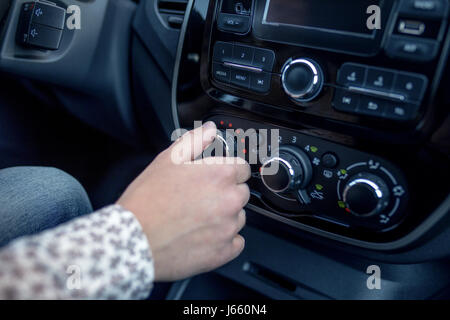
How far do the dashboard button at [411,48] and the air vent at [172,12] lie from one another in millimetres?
383

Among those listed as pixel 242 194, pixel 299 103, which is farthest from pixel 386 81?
pixel 242 194

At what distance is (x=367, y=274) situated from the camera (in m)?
0.61

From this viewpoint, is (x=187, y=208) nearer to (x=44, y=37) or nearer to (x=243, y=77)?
(x=243, y=77)

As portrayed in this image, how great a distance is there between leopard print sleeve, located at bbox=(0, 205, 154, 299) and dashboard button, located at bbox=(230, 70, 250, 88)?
27cm

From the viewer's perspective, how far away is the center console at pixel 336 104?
0.44 meters

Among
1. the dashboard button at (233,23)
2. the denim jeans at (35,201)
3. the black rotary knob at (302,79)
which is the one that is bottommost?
the denim jeans at (35,201)

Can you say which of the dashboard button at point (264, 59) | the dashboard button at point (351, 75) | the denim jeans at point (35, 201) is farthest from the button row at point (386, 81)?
the denim jeans at point (35, 201)

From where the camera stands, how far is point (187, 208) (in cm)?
45

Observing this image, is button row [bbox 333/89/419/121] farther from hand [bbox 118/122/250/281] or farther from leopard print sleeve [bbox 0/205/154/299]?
leopard print sleeve [bbox 0/205/154/299]

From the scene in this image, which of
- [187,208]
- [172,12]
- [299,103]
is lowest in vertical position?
[187,208]

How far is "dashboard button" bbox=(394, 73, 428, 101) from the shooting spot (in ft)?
1.43

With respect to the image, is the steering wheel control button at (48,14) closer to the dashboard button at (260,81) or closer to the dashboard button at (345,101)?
the dashboard button at (260,81)

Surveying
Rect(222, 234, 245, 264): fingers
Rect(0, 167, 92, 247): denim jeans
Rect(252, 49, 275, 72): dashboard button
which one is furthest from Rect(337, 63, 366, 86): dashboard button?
Rect(0, 167, 92, 247): denim jeans

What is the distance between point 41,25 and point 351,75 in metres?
0.61
